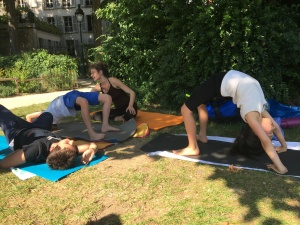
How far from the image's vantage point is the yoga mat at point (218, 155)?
141 inches

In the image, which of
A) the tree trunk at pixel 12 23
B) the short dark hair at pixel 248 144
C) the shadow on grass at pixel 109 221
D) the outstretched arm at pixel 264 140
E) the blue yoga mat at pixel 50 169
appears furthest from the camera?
the tree trunk at pixel 12 23

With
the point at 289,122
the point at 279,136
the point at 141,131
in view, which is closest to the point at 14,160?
the point at 141,131

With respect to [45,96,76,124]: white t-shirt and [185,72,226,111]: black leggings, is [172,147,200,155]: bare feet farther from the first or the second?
[45,96,76,124]: white t-shirt

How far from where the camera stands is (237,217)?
2.61 m

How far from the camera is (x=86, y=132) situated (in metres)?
5.27

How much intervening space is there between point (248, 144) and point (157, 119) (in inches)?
98.4

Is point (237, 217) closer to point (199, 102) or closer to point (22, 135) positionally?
point (199, 102)

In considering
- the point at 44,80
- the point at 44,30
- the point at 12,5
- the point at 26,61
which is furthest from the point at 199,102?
the point at 44,30

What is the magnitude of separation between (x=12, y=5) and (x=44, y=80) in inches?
370

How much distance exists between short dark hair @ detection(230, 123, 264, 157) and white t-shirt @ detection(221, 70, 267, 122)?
47cm

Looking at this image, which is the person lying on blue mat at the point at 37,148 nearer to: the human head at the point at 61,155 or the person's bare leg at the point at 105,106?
the human head at the point at 61,155

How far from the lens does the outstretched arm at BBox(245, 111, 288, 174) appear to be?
10.6 feet

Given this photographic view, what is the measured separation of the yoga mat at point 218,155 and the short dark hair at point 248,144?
9 cm

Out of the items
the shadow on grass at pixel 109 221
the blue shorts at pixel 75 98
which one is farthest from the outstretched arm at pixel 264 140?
the blue shorts at pixel 75 98
